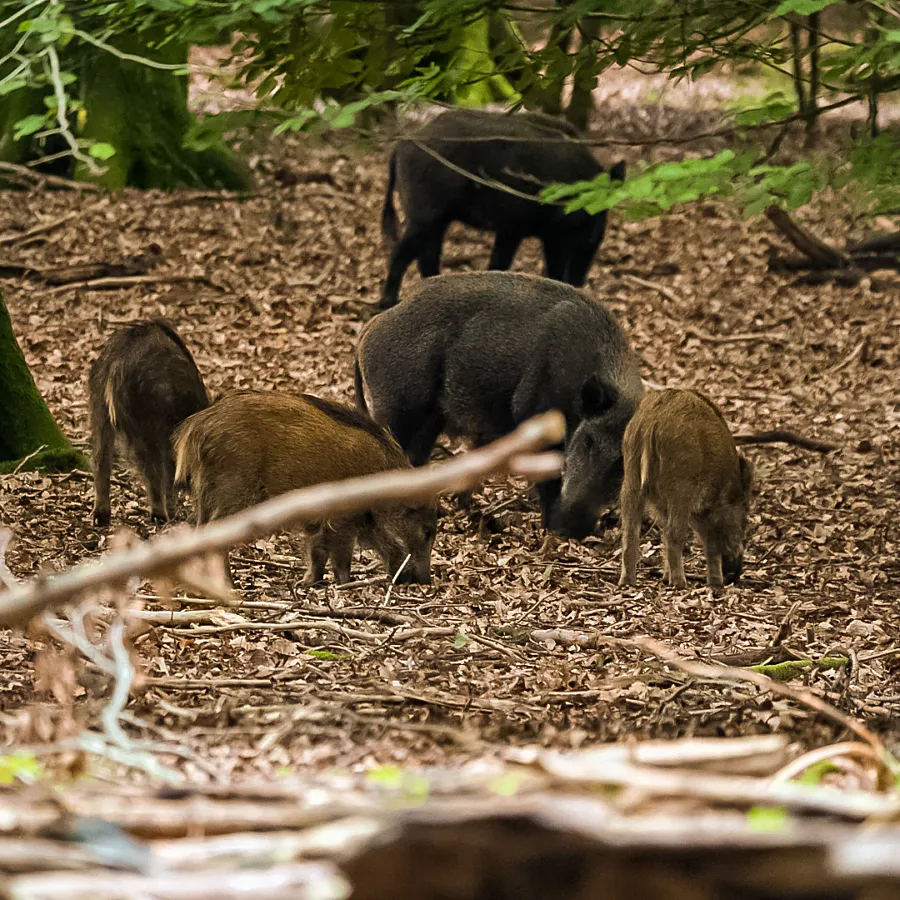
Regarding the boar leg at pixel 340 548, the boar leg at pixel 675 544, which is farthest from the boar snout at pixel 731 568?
the boar leg at pixel 340 548

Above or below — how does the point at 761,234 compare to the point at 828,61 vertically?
below

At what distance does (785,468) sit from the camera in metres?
9.38

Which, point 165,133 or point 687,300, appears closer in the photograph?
point 687,300

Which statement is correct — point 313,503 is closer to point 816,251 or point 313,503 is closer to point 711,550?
point 711,550

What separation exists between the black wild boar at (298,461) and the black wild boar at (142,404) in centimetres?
61

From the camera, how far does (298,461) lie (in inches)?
263

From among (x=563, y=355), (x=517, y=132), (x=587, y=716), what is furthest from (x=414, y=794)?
(x=517, y=132)

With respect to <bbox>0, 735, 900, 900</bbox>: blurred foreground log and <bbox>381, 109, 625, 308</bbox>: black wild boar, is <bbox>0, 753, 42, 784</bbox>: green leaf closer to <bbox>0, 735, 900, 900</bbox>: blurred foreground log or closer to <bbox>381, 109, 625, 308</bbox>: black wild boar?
<bbox>0, 735, 900, 900</bbox>: blurred foreground log

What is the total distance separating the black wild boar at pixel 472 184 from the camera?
40.3 feet

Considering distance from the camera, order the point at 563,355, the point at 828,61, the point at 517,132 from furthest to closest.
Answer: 1. the point at 517,132
2. the point at 563,355
3. the point at 828,61

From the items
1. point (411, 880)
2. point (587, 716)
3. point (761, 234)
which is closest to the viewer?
point (411, 880)

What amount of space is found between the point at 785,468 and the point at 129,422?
446 centimetres

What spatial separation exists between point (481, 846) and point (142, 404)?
238 inches

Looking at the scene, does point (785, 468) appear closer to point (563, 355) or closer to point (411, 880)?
point (563, 355)
